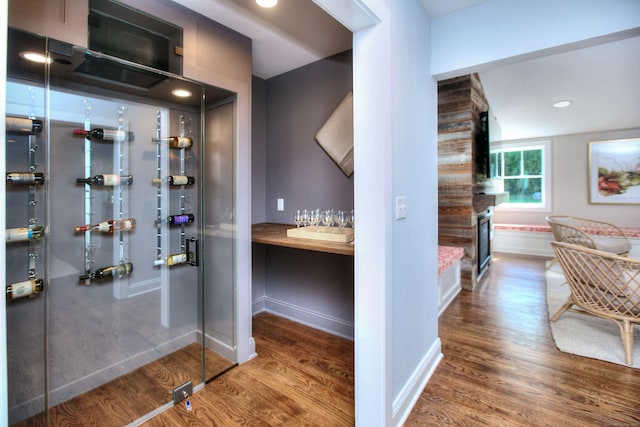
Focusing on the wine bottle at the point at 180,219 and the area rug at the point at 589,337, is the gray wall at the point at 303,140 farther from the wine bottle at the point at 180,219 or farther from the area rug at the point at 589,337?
the area rug at the point at 589,337

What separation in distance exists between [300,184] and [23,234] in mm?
1876

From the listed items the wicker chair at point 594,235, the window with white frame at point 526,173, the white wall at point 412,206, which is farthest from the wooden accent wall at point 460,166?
the window with white frame at point 526,173

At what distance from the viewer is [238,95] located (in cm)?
216

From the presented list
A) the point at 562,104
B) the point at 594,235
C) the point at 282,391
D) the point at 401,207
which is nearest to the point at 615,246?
the point at 594,235

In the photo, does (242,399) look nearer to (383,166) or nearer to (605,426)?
(383,166)

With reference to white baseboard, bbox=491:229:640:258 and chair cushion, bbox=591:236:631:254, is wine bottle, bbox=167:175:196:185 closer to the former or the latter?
chair cushion, bbox=591:236:631:254

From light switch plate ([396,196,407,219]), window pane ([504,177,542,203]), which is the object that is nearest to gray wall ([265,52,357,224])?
light switch plate ([396,196,407,219])

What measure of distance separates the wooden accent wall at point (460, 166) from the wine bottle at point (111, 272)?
129 inches

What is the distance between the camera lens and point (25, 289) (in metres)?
1.49

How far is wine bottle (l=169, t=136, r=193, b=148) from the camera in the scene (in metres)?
2.12

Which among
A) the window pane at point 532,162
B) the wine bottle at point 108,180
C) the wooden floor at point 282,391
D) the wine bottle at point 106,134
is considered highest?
the window pane at point 532,162

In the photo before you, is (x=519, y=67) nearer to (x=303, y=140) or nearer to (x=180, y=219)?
(x=303, y=140)

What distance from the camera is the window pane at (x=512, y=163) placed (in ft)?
21.6

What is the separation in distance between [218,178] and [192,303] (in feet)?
3.11
